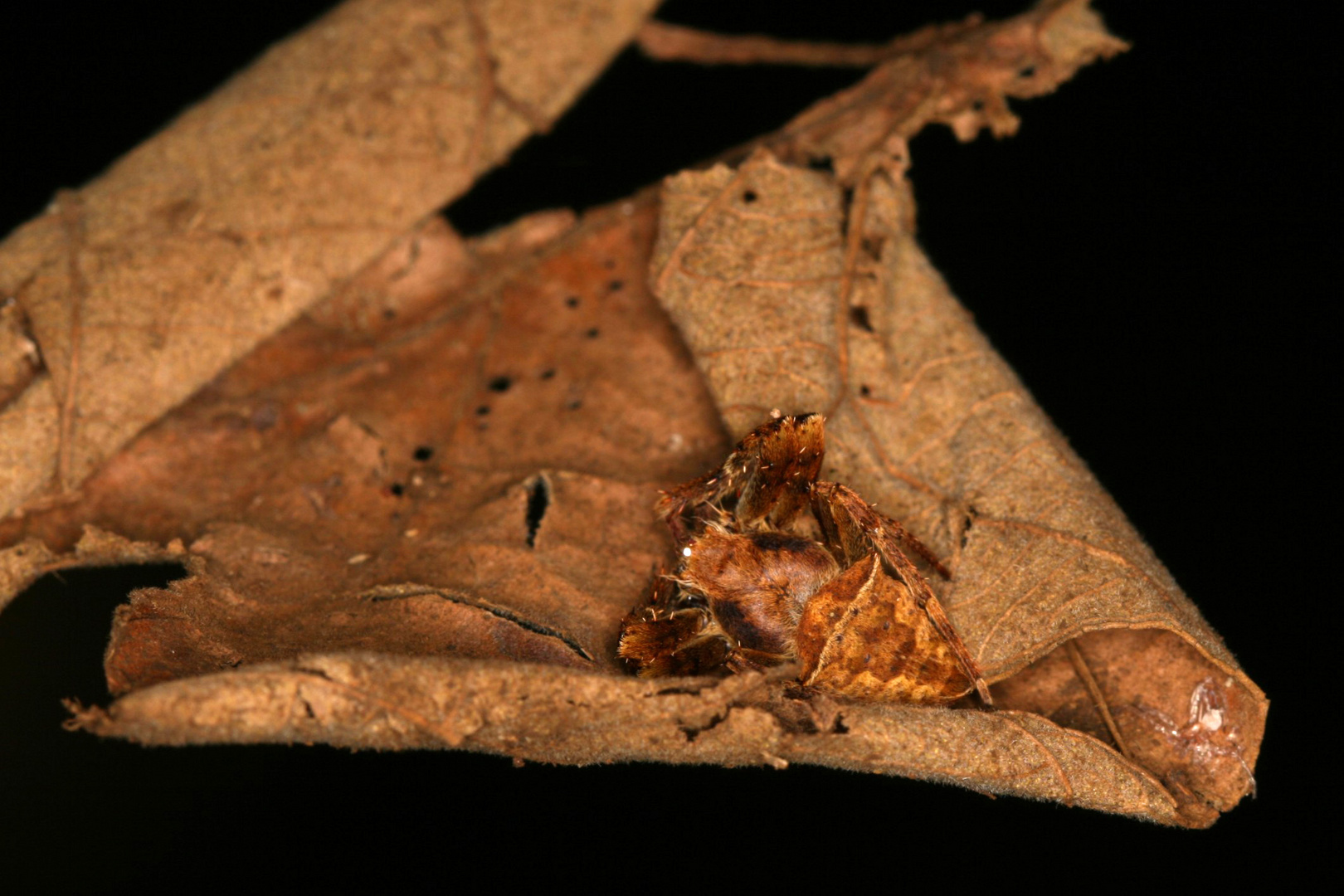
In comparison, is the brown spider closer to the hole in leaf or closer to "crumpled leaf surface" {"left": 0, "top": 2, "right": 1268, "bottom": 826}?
"crumpled leaf surface" {"left": 0, "top": 2, "right": 1268, "bottom": 826}

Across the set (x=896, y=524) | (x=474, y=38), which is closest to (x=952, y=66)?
(x=474, y=38)

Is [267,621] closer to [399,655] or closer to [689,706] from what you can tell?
[399,655]

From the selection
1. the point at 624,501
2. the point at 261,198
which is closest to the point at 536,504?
the point at 624,501

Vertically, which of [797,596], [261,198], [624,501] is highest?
[261,198]

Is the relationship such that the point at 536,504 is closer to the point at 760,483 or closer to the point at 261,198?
the point at 760,483

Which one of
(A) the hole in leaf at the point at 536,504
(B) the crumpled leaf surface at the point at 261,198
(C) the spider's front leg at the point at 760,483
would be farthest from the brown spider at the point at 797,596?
(B) the crumpled leaf surface at the point at 261,198

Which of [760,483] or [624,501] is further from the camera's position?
[624,501]

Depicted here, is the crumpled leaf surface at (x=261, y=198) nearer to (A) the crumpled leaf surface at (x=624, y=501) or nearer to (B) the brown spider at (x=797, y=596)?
(A) the crumpled leaf surface at (x=624, y=501)
